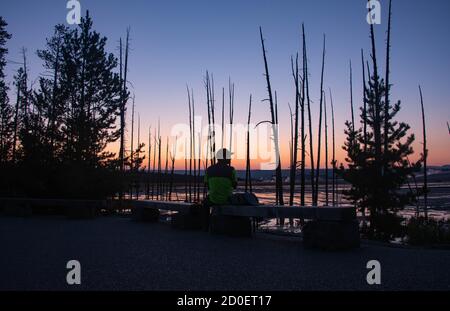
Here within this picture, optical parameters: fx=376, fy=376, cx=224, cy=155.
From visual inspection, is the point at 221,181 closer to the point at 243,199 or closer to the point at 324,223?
the point at 243,199

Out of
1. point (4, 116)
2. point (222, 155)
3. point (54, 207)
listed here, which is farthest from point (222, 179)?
point (4, 116)

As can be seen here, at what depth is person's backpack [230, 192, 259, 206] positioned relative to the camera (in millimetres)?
8414

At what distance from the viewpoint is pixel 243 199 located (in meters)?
8.48

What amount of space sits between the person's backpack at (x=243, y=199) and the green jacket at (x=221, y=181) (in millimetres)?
178

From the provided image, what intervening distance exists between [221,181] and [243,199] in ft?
2.25

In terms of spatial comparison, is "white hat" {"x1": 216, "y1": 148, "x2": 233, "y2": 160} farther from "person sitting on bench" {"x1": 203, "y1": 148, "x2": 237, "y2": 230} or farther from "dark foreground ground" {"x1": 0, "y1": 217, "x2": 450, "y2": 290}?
"dark foreground ground" {"x1": 0, "y1": 217, "x2": 450, "y2": 290}

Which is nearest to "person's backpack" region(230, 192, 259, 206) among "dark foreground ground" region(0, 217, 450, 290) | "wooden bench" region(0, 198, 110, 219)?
"dark foreground ground" region(0, 217, 450, 290)

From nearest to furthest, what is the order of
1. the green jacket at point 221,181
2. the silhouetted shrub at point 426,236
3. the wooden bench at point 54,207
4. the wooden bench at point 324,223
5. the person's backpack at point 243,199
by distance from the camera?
the wooden bench at point 324,223
the person's backpack at point 243,199
the green jacket at point 221,181
the silhouetted shrub at point 426,236
the wooden bench at point 54,207

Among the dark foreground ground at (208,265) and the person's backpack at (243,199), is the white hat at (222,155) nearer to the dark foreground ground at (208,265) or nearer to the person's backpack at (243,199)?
the person's backpack at (243,199)

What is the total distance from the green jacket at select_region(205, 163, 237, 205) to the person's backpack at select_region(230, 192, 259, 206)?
0.59 ft

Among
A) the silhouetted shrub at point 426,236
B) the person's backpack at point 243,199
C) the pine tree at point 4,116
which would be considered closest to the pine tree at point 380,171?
the silhouetted shrub at point 426,236

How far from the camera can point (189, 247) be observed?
7.18 m

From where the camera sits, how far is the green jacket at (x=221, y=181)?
28.4 ft

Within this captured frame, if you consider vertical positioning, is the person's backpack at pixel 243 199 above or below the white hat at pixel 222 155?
below
